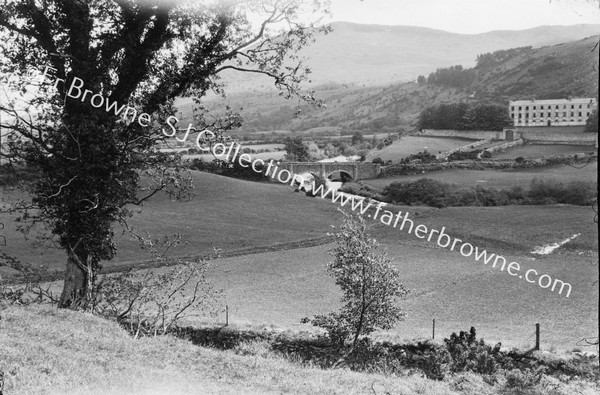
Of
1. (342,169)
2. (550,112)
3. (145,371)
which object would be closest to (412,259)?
(145,371)

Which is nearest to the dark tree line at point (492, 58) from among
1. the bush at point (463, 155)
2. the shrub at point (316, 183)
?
the bush at point (463, 155)

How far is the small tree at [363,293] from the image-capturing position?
16.4 meters

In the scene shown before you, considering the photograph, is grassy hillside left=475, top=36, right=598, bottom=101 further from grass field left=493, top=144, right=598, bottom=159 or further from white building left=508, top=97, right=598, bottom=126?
grass field left=493, top=144, right=598, bottom=159

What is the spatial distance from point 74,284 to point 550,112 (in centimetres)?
10948

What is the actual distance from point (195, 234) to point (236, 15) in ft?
118

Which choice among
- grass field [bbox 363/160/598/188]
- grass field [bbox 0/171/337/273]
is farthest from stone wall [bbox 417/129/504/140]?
grass field [bbox 0/171/337/273]

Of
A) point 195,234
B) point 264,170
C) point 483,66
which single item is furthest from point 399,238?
point 483,66

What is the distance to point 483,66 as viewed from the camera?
195 metres

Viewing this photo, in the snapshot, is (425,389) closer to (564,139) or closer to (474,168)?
(474,168)

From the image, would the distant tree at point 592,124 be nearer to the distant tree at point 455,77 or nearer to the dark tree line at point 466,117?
the dark tree line at point 466,117

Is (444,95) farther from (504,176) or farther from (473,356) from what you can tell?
(473,356)

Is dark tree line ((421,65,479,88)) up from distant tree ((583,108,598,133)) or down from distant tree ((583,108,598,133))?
up

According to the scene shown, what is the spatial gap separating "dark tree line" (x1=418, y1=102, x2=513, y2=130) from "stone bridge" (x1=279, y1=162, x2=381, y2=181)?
2904 centimetres

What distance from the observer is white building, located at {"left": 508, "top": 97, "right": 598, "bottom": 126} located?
3922 inches
